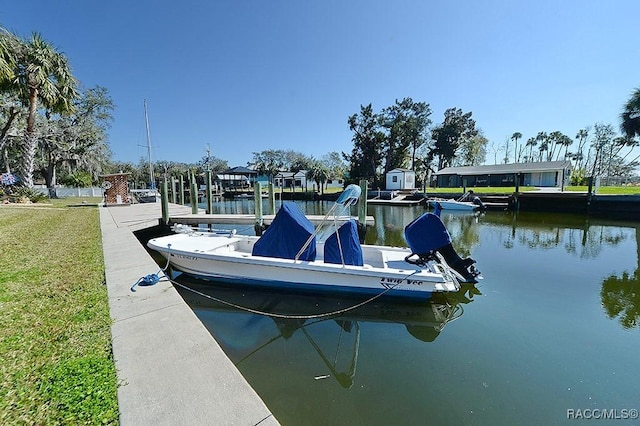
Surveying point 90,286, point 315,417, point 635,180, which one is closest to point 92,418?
point 315,417

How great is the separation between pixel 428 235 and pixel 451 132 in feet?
148

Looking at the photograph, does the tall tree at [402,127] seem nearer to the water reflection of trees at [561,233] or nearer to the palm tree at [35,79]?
the water reflection of trees at [561,233]

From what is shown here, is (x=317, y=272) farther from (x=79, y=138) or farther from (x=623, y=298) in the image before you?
(x=79, y=138)

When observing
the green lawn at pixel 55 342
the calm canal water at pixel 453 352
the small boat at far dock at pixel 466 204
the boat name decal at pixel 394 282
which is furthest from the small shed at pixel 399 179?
the green lawn at pixel 55 342

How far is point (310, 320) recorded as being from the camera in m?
5.54

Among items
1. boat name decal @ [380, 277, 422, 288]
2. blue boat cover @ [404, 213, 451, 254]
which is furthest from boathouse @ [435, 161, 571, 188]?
boat name decal @ [380, 277, 422, 288]

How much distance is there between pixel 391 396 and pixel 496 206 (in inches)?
1032

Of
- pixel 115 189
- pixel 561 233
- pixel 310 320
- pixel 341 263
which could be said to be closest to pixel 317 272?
pixel 341 263

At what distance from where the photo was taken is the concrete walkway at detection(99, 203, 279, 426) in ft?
7.17

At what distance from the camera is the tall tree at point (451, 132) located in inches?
1770

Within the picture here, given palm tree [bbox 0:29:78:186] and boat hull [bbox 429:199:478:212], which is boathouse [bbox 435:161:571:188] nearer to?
boat hull [bbox 429:199:478:212]

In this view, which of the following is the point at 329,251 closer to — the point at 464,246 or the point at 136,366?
the point at 136,366

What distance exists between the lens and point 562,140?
7331cm

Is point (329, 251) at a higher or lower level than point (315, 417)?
higher
